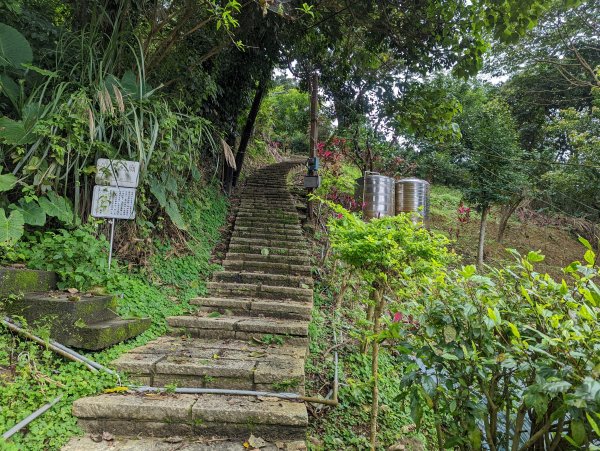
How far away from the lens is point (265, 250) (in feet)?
16.2

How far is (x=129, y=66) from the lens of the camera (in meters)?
3.62

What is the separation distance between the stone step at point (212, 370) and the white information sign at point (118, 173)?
1.40m

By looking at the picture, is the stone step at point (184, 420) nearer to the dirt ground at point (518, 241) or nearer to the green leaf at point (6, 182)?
the green leaf at point (6, 182)

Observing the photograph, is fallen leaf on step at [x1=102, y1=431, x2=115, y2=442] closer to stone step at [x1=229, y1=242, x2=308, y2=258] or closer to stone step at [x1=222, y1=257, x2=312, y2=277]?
stone step at [x1=222, y1=257, x2=312, y2=277]

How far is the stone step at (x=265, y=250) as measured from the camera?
16.3 feet

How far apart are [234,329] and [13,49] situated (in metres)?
2.96

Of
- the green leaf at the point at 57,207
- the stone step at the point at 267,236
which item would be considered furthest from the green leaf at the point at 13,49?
the stone step at the point at 267,236

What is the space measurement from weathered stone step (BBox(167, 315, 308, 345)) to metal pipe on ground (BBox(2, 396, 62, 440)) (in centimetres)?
125

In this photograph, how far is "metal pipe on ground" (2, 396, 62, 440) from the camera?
159cm

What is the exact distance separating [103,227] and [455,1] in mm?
4403

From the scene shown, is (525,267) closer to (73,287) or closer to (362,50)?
(73,287)

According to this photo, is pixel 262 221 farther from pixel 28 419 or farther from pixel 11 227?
pixel 28 419

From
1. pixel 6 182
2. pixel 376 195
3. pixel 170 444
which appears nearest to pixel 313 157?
pixel 376 195

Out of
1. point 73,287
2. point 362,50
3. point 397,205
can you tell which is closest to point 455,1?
point 362,50
